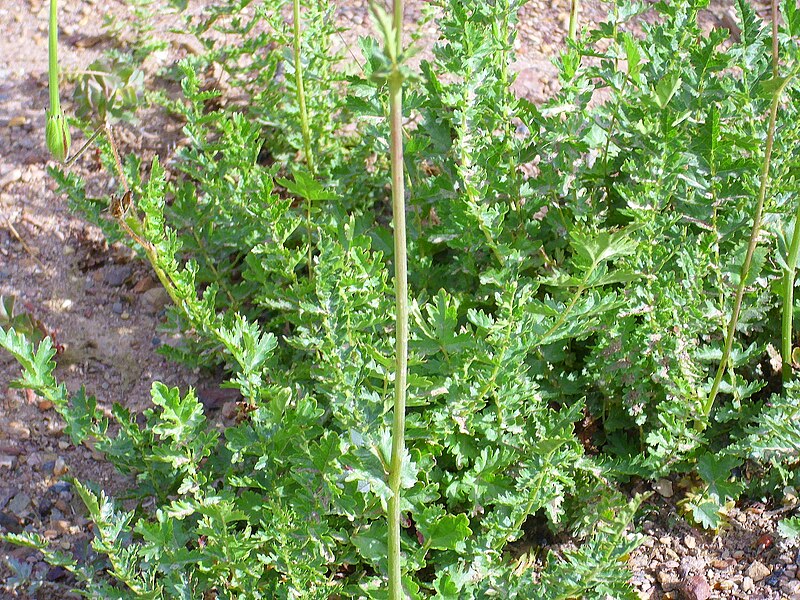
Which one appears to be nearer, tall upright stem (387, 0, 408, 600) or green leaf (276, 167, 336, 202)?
tall upright stem (387, 0, 408, 600)

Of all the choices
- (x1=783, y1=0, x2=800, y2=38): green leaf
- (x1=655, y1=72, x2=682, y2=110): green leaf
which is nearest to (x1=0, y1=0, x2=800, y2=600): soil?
(x1=655, y1=72, x2=682, y2=110): green leaf

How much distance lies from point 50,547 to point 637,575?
59.5 inches

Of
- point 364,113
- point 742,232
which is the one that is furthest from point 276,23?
point 742,232

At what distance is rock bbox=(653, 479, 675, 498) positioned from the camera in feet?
8.54

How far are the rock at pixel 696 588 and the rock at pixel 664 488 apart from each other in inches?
9.6

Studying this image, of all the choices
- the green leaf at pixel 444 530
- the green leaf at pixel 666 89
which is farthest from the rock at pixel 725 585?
the green leaf at pixel 666 89

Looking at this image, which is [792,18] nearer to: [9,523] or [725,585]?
[725,585]

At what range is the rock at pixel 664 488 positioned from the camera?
102 inches

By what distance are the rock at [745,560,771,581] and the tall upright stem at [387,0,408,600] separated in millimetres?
1069

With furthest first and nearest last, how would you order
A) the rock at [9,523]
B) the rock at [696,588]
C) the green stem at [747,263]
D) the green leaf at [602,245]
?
the rock at [9,523] → the rock at [696,588] → the green stem at [747,263] → the green leaf at [602,245]

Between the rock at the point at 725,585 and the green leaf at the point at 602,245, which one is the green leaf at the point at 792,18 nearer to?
the green leaf at the point at 602,245

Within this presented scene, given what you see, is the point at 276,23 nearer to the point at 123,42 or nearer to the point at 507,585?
the point at 123,42

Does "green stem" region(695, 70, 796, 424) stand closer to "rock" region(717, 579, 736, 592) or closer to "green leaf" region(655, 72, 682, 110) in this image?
"green leaf" region(655, 72, 682, 110)

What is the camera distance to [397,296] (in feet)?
4.86
